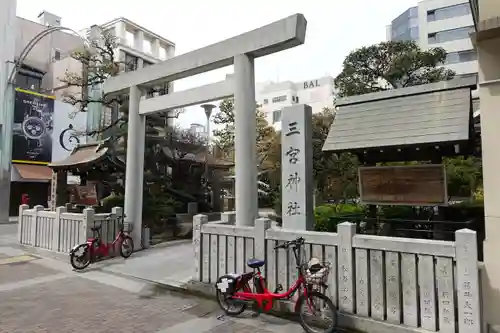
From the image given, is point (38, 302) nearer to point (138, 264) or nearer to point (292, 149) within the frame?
point (138, 264)

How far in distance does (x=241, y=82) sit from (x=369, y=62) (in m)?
12.6

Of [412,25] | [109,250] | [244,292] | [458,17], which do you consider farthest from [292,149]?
[412,25]

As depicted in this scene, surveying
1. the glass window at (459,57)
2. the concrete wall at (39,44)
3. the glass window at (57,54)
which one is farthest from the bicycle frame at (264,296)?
the glass window at (459,57)

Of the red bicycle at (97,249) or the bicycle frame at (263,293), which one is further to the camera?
the red bicycle at (97,249)

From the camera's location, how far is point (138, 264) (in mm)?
9656

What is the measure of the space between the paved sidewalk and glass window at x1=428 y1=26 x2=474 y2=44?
43338 millimetres

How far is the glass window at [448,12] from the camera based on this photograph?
133 ft

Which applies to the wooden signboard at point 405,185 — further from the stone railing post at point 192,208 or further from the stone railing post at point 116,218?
the stone railing post at point 192,208

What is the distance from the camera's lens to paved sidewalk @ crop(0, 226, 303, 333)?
5484 millimetres

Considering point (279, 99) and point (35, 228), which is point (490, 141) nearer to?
point (35, 228)

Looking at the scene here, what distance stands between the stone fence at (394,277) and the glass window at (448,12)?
44967mm

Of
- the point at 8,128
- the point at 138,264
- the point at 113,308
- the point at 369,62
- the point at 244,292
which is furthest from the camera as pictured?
the point at 8,128

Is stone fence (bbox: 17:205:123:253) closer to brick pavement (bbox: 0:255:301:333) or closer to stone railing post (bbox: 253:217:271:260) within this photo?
brick pavement (bbox: 0:255:301:333)

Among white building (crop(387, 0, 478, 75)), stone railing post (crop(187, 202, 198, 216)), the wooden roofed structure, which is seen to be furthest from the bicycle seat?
white building (crop(387, 0, 478, 75))
